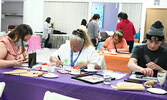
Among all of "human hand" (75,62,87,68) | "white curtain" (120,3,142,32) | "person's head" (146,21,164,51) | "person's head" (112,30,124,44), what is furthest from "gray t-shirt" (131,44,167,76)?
"white curtain" (120,3,142,32)

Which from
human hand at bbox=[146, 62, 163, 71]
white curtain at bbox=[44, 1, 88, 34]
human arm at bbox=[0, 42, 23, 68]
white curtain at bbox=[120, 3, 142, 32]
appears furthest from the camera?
white curtain at bbox=[44, 1, 88, 34]

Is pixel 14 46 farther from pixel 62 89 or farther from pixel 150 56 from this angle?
pixel 150 56

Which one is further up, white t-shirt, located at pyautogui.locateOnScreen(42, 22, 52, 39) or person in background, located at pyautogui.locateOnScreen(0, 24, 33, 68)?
white t-shirt, located at pyautogui.locateOnScreen(42, 22, 52, 39)

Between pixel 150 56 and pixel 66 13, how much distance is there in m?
8.60

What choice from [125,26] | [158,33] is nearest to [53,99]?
[158,33]

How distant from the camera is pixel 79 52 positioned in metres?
2.87

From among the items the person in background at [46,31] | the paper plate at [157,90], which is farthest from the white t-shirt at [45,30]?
the paper plate at [157,90]

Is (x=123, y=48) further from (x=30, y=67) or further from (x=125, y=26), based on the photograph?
(x=30, y=67)

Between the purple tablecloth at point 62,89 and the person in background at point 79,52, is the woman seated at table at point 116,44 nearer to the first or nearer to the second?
the person in background at point 79,52

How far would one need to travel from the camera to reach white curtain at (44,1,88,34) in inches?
412

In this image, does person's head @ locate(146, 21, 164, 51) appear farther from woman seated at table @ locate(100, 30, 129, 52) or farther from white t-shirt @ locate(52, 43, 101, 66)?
woman seated at table @ locate(100, 30, 129, 52)

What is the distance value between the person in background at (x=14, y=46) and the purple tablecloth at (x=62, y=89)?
145 mm

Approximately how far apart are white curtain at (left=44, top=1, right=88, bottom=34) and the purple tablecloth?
8.33 metres

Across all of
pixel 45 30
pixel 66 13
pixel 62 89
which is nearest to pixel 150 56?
pixel 62 89
